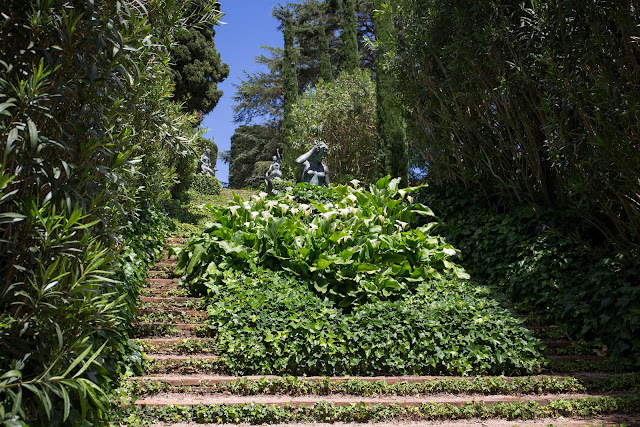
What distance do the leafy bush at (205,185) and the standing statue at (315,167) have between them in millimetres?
7971

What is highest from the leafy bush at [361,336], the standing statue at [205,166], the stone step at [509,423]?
the standing statue at [205,166]

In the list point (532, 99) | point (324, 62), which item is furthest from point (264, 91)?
point (532, 99)

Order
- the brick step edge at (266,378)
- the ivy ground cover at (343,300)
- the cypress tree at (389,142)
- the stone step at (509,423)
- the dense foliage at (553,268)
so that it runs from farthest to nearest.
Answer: the cypress tree at (389,142) → the dense foliage at (553,268) → the ivy ground cover at (343,300) → the brick step edge at (266,378) → the stone step at (509,423)

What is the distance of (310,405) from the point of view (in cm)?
404

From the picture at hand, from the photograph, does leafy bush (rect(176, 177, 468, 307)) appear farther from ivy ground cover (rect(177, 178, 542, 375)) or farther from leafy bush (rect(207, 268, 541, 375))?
leafy bush (rect(207, 268, 541, 375))

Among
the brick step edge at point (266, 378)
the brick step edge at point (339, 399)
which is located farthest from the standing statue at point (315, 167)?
the brick step edge at point (339, 399)

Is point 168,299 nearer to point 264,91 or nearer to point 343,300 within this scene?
point 343,300

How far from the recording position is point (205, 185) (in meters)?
18.4

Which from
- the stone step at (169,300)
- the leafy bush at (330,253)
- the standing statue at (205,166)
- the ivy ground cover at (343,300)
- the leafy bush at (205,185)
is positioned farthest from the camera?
the standing statue at (205,166)

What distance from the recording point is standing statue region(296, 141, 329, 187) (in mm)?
10406

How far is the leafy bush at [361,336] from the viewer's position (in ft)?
15.4

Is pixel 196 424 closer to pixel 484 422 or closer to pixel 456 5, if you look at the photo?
pixel 484 422

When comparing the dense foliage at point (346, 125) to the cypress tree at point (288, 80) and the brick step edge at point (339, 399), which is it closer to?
the cypress tree at point (288, 80)

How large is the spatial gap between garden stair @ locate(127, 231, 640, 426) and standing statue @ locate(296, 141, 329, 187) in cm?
597
